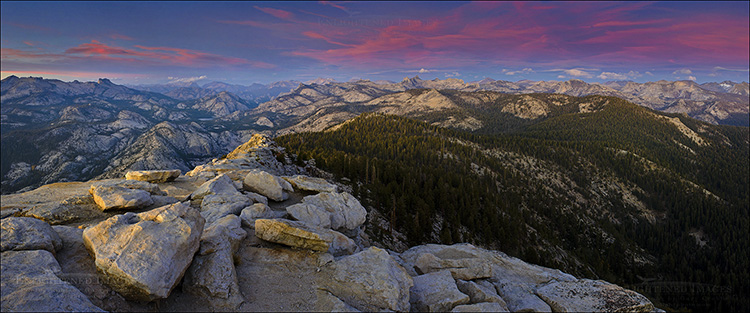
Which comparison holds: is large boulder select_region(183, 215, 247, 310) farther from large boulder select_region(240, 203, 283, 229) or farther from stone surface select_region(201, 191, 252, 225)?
stone surface select_region(201, 191, 252, 225)

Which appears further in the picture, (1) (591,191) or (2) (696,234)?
(1) (591,191)

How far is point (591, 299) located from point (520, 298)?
481 cm

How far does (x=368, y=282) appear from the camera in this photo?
601 inches

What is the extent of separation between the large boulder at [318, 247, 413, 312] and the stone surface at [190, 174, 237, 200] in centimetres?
1581

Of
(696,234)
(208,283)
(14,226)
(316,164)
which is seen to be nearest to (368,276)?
(208,283)

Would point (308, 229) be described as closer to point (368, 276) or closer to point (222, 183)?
point (368, 276)

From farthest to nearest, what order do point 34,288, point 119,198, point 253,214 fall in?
1. point 253,214
2. point 119,198
3. point 34,288

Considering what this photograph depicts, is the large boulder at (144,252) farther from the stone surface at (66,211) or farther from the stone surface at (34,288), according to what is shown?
the stone surface at (66,211)

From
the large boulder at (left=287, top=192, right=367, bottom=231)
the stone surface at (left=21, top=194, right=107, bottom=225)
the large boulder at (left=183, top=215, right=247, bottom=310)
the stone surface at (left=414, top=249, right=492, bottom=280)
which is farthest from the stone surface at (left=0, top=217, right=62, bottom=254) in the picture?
the stone surface at (left=414, top=249, right=492, bottom=280)

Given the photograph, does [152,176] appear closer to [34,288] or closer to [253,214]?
[253,214]

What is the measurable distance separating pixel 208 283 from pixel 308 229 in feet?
20.7

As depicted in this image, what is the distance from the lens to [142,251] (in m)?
11.3

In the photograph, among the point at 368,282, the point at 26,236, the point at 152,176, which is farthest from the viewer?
the point at 152,176

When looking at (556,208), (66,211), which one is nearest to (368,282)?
(66,211)
